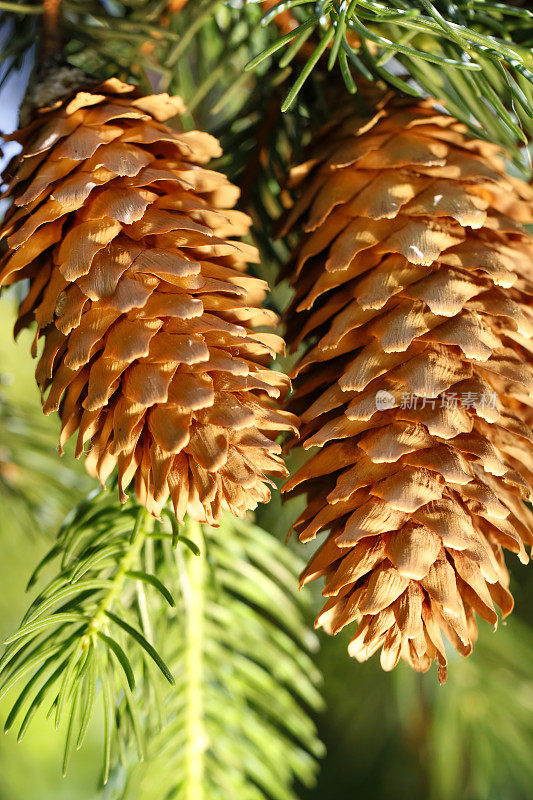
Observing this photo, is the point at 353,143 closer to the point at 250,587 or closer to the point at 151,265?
the point at 151,265

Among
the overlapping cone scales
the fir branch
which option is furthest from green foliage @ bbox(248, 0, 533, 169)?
the fir branch

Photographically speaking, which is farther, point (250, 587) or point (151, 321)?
point (250, 587)

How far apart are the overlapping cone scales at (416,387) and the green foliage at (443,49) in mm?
26

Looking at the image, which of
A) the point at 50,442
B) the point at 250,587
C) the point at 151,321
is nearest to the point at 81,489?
the point at 50,442

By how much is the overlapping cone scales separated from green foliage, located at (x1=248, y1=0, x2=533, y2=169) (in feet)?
0.08

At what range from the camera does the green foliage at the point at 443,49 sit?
0.82 feet

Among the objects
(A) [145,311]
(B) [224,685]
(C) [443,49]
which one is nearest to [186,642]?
(B) [224,685]

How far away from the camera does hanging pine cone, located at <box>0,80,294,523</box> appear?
0.75 feet

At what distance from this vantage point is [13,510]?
20.9 inches

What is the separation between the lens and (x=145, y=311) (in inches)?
9.3

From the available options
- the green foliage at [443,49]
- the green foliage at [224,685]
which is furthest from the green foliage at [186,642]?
the green foliage at [443,49]

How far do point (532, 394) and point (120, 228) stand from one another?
170 millimetres

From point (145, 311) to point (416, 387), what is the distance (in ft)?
0.33

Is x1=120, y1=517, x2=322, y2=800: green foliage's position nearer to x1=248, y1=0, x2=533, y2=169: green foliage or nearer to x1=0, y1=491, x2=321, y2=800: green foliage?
x1=0, y1=491, x2=321, y2=800: green foliage
